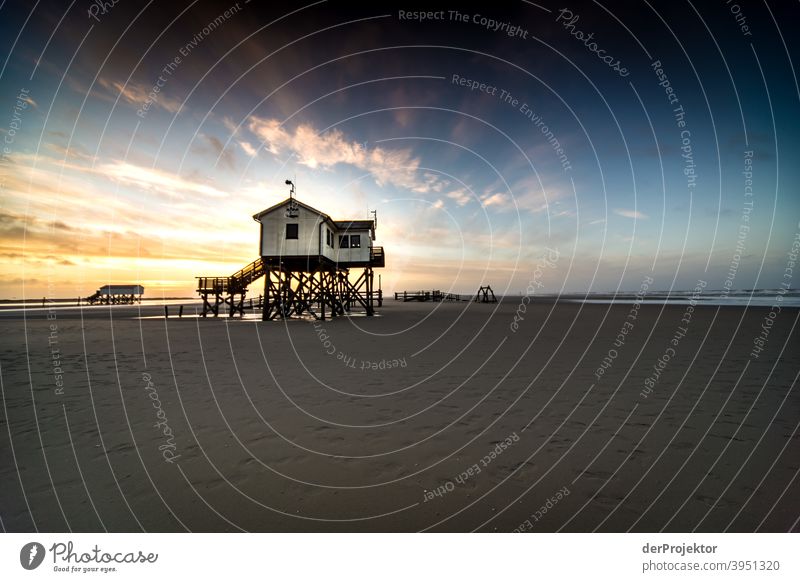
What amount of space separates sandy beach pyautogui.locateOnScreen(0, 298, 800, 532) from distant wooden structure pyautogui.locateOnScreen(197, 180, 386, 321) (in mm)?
15617

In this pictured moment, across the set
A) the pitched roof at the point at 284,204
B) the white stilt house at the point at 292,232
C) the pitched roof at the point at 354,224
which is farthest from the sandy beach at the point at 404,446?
the pitched roof at the point at 354,224

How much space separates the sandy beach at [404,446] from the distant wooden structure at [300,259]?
615 inches

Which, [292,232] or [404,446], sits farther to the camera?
[292,232]

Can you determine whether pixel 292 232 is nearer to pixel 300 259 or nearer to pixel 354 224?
pixel 300 259

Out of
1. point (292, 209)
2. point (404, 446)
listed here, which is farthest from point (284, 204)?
point (404, 446)

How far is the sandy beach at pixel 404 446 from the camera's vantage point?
3469 millimetres

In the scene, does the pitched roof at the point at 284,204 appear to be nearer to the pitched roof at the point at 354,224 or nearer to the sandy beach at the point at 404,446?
the pitched roof at the point at 354,224

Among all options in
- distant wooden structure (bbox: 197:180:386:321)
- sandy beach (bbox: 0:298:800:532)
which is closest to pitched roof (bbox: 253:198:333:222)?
distant wooden structure (bbox: 197:180:386:321)

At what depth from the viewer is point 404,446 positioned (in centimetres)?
495

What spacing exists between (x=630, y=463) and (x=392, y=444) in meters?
3.28

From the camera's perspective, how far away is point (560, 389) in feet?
25.2

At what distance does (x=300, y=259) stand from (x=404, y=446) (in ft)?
73.5
